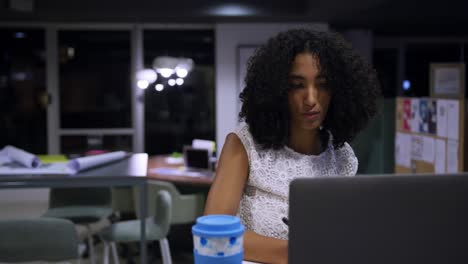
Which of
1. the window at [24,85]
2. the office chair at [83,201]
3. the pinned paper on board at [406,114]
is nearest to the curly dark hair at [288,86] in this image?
the office chair at [83,201]

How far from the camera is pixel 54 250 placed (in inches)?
84.4

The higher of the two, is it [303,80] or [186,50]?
[186,50]

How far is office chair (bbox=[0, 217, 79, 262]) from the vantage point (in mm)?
2125

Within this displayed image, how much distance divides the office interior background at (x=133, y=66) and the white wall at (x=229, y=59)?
0.01 metres

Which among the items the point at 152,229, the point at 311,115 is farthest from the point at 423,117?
the point at 311,115

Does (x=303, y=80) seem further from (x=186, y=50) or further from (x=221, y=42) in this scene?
(x=186, y=50)

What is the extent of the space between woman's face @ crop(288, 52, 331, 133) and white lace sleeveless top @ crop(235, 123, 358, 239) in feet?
0.35

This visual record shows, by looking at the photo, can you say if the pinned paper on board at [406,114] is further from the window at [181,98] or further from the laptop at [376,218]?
the laptop at [376,218]

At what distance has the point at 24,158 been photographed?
212 cm

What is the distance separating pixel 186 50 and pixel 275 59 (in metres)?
5.99

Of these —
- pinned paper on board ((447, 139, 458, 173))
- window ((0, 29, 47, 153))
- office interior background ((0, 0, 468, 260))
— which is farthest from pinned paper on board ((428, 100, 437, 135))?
window ((0, 29, 47, 153))

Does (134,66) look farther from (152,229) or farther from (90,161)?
(90,161)

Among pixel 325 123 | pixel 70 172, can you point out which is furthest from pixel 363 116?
pixel 70 172

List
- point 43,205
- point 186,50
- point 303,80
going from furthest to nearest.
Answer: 1. point 186,50
2. point 43,205
3. point 303,80
